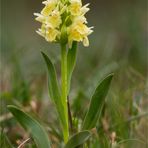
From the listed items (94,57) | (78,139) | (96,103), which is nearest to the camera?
(78,139)

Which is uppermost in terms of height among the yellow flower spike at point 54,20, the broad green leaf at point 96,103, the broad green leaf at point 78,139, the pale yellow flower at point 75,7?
the pale yellow flower at point 75,7

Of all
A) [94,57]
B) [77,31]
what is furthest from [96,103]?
[94,57]

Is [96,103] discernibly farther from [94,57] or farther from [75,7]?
[94,57]

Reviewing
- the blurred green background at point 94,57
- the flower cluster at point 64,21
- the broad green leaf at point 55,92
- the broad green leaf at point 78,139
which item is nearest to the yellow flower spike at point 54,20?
the flower cluster at point 64,21

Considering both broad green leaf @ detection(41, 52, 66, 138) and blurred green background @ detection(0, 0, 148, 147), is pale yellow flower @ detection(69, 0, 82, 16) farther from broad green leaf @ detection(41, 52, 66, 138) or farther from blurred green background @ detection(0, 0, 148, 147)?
blurred green background @ detection(0, 0, 148, 147)

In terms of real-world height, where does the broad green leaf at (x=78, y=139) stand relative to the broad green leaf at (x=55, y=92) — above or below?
below

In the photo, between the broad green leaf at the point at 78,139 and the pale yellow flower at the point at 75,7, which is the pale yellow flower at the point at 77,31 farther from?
the broad green leaf at the point at 78,139
